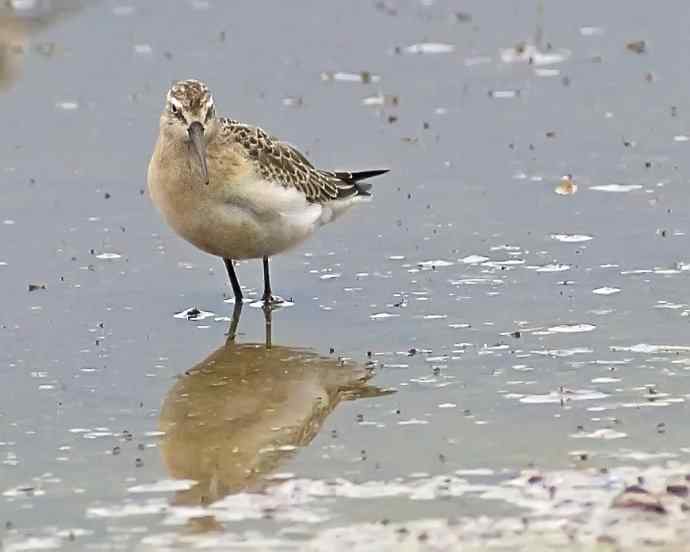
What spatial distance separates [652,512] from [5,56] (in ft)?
41.1

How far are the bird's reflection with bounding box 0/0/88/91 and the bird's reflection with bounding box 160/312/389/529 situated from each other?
780 centimetres

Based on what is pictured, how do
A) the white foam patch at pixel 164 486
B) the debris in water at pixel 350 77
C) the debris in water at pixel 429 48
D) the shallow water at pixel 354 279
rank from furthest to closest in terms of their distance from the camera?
the debris in water at pixel 429 48 → the debris in water at pixel 350 77 → the shallow water at pixel 354 279 → the white foam patch at pixel 164 486

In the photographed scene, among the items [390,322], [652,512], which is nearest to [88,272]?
[390,322]

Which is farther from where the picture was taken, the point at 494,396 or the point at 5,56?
the point at 5,56

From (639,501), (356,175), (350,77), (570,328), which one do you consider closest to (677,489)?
(639,501)

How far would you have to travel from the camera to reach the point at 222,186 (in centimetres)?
1287

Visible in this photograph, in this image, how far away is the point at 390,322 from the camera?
12742 millimetres

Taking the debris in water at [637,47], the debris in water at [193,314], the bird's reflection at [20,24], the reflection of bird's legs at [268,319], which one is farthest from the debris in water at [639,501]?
the bird's reflection at [20,24]

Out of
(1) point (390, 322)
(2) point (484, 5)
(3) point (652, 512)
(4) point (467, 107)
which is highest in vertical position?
Answer: (2) point (484, 5)

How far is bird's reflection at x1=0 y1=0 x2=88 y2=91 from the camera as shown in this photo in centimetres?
1958

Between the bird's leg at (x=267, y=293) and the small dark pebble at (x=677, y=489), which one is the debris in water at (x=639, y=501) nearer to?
the small dark pebble at (x=677, y=489)

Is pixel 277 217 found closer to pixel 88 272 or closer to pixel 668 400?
pixel 88 272

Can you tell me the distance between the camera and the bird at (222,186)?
12.8m

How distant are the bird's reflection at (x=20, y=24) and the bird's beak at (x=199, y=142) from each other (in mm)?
6573
